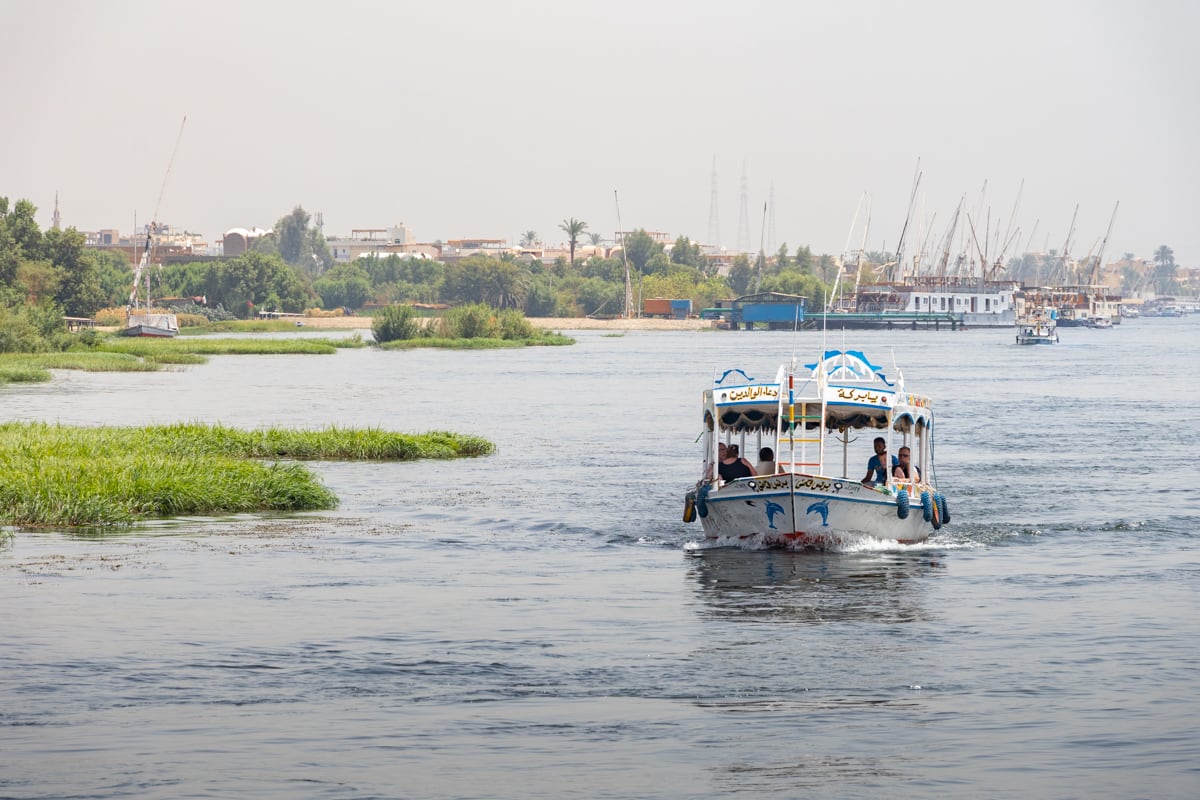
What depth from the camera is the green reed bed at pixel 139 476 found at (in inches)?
1140

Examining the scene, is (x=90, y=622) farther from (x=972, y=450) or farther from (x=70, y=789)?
(x=972, y=450)

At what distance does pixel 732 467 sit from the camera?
91.5 feet

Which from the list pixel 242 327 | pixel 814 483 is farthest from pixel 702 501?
pixel 242 327

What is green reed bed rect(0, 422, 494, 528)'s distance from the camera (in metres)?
29.0

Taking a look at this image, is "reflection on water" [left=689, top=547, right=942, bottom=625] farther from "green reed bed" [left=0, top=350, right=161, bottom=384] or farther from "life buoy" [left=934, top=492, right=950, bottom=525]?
"green reed bed" [left=0, top=350, right=161, bottom=384]

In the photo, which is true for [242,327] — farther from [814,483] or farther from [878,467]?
[814,483]

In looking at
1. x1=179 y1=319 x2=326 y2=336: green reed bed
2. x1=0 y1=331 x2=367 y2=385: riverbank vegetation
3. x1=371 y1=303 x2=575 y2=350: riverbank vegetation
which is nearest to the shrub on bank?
x1=371 y1=303 x2=575 y2=350: riverbank vegetation

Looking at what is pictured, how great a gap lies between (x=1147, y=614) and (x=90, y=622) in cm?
1406

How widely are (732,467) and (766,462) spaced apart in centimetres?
61

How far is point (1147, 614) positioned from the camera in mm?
22875

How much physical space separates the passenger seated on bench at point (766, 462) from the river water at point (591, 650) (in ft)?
4.86

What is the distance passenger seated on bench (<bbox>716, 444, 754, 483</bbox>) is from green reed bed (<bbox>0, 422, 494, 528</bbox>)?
356 inches

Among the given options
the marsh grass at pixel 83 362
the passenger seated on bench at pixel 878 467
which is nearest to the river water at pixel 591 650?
the passenger seated on bench at pixel 878 467

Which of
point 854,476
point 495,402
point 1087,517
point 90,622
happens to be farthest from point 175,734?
point 495,402
